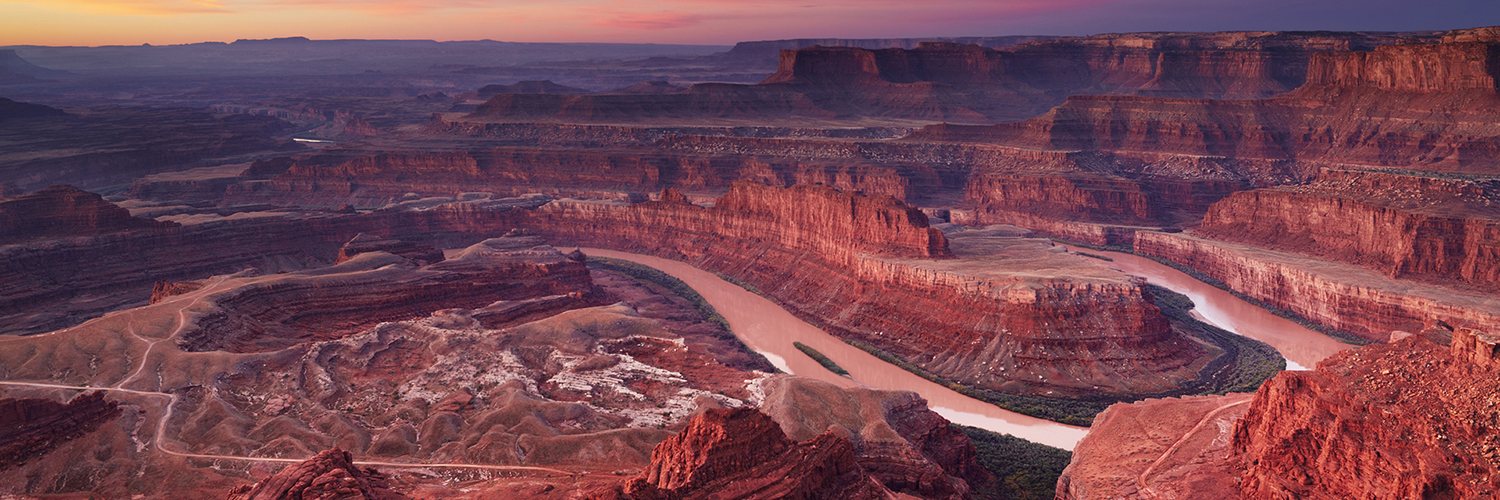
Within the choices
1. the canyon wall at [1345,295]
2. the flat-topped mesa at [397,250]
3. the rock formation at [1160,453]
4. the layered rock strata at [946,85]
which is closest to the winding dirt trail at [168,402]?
the rock formation at [1160,453]

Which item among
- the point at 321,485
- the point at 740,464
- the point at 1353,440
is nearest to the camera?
the point at 321,485

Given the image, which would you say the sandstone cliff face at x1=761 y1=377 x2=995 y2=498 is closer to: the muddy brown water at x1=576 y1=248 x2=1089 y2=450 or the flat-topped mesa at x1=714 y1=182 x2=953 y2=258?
the muddy brown water at x1=576 y1=248 x2=1089 y2=450

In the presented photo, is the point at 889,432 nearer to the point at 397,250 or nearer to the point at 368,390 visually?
the point at 368,390

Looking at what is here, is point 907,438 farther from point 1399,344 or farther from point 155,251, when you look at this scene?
point 155,251

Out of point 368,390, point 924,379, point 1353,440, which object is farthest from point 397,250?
point 1353,440

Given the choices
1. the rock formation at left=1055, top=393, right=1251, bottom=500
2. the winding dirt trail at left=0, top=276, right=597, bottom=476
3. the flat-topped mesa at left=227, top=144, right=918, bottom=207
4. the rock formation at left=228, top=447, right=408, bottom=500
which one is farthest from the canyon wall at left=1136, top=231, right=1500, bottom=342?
the rock formation at left=228, top=447, right=408, bottom=500

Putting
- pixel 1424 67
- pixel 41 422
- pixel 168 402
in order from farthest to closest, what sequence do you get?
pixel 1424 67 → pixel 168 402 → pixel 41 422
